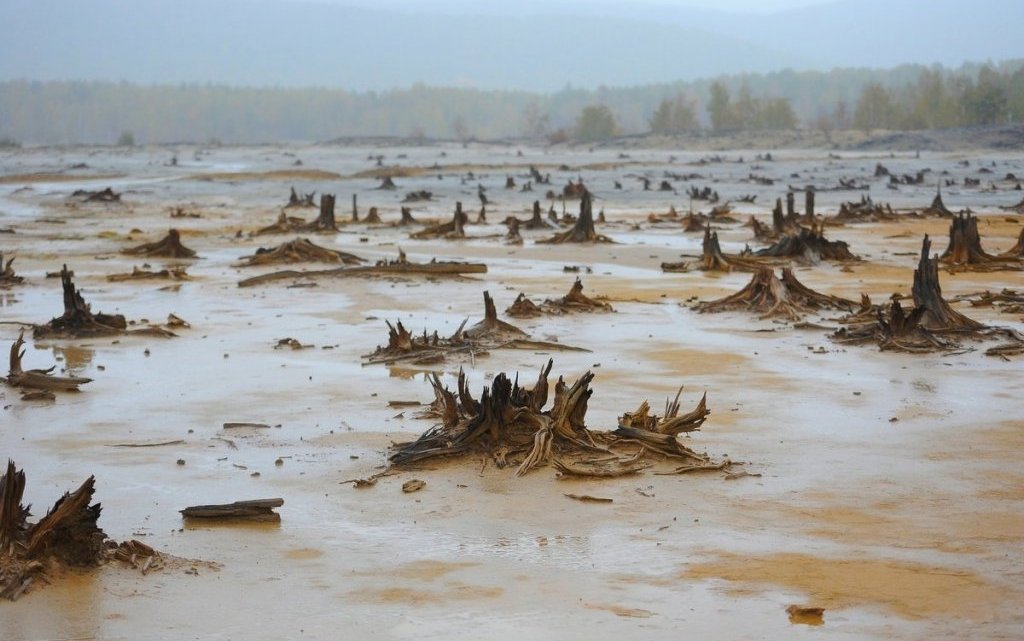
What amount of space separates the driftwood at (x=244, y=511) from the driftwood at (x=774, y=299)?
7.01 metres

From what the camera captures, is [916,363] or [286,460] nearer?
[286,460]

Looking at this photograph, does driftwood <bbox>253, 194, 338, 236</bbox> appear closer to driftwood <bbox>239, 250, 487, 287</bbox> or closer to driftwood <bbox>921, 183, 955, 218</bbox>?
driftwood <bbox>239, 250, 487, 287</bbox>

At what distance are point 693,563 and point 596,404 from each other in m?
3.08

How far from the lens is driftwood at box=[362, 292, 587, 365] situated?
971 cm

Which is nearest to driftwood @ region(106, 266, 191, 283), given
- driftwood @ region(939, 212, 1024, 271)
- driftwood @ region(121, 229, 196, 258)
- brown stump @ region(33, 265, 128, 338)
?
driftwood @ region(121, 229, 196, 258)

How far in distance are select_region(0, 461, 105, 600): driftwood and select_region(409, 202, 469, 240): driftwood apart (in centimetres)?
1712

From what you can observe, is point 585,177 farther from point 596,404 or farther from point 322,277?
point 596,404

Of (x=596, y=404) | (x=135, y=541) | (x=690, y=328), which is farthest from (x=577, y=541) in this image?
(x=690, y=328)

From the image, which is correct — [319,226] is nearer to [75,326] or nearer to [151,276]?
[151,276]

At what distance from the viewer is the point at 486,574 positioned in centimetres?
505

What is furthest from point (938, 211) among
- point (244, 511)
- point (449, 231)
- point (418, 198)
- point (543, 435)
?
point (244, 511)

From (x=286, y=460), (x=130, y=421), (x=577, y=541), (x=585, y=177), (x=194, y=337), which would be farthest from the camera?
(x=585, y=177)

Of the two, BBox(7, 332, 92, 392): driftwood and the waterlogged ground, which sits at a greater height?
BBox(7, 332, 92, 392): driftwood

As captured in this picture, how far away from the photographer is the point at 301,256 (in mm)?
17812
